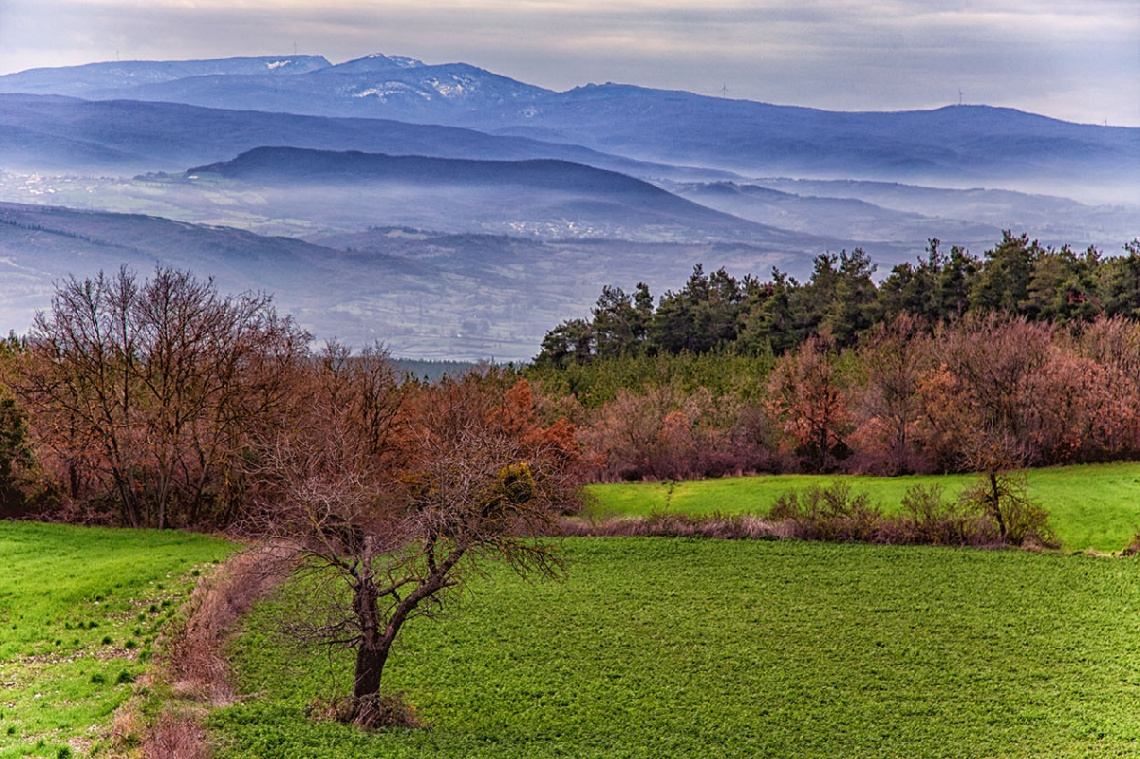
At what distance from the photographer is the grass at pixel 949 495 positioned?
45.8m

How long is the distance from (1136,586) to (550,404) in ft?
143

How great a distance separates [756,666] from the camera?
97.6 ft

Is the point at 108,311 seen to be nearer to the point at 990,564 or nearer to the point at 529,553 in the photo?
the point at 529,553

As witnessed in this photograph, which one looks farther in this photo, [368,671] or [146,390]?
[146,390]

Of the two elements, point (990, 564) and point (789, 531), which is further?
point (789, 531)

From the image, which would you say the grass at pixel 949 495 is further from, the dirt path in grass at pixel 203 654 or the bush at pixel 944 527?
the dirt path in grass at pixel 203 654

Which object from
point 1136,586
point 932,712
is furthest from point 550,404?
point 932,712

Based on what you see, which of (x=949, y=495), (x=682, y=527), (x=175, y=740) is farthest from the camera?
(x=949, y=495)

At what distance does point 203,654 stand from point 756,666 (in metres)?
15.2

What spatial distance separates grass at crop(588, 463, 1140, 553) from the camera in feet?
150

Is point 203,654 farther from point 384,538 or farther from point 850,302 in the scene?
point 850,302

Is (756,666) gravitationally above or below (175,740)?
below

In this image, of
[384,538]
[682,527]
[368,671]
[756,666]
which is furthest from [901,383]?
[368,671]

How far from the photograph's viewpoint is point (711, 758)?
78.8ft
